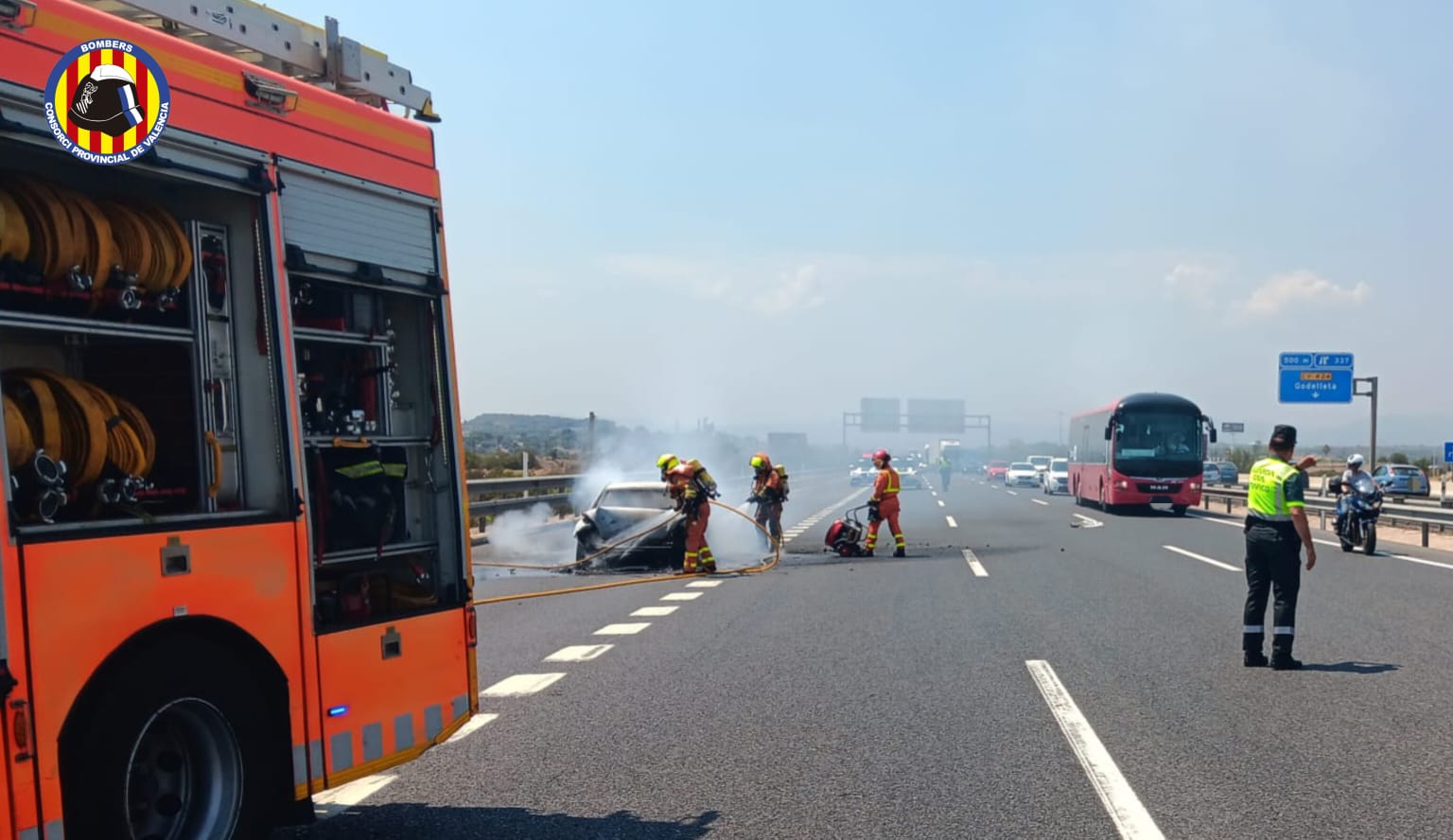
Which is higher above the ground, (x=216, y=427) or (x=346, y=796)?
(x=216, y=427)

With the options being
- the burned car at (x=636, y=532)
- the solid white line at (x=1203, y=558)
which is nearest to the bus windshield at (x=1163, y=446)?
the solid white line at (x=1203, y=558)

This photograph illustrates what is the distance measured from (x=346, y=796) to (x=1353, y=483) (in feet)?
59.9

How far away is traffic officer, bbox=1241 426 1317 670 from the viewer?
374 inches

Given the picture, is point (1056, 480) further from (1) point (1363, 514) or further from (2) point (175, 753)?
(2) point (175, 753)

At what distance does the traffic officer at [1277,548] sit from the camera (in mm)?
9508

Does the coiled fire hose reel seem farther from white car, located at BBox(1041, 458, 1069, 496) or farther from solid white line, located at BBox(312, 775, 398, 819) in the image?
white car, located at BBox(1041, 458, 1069, 496)

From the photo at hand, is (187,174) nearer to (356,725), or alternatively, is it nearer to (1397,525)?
(356,725)

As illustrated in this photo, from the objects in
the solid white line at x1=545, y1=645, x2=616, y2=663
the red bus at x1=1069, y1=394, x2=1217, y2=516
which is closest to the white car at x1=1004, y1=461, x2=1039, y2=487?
the red bus at x1=1069, y1=394, x2=1217, y2=516

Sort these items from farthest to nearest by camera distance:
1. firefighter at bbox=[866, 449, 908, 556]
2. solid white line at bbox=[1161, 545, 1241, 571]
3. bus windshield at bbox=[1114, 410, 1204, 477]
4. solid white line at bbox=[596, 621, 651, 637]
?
bus windshield at bbox=[1114, 410, 1204, 477], firefighter at bbox=[866, 449, 908, 556], solid white line at bbox=[1161, 545, 1241, 571], solid white line at bbox=[596, 621, 651, 637]

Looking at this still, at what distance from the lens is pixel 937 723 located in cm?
749

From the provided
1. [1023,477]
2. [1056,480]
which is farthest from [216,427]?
[1023,477]

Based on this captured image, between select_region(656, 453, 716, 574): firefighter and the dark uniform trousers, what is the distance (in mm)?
8337

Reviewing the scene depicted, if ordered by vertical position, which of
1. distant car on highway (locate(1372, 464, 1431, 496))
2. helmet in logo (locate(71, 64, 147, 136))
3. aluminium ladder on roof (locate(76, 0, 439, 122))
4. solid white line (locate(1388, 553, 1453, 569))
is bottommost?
distant car on highway (locate(1372, 464, 1431, 496))

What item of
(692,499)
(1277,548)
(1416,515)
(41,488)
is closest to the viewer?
(41,488)
